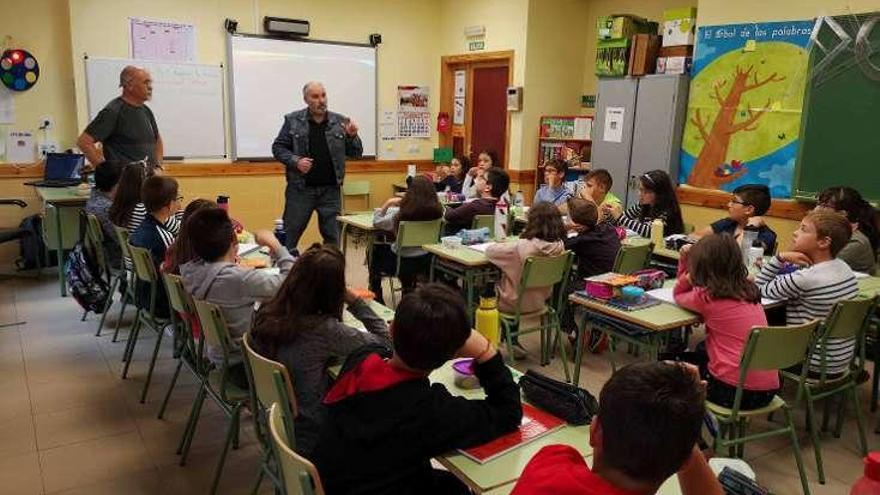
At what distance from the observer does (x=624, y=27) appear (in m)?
6.56

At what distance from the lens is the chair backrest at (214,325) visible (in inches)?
99.0

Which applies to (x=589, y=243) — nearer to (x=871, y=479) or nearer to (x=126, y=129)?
(x=871, y=479)

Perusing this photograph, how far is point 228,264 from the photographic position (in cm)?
281

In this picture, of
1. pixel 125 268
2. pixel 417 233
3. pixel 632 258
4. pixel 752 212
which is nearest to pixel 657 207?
pixel 752 212

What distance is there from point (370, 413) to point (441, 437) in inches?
7.2

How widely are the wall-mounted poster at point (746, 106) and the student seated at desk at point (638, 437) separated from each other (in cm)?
501

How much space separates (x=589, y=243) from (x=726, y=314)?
1.55 meters

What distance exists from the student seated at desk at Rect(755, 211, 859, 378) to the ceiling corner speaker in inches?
229

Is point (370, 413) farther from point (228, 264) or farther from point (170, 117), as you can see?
point (170, 117)

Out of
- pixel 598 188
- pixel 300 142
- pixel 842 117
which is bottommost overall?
pixel 598 188

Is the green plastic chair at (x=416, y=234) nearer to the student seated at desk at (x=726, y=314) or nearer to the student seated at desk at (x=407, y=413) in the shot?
the student seated at desk at (x=726, y=314)

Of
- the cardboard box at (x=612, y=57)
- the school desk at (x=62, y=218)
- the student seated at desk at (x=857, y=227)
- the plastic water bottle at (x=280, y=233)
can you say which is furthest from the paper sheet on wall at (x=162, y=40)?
the student seated at desk at (x=857, y=227)

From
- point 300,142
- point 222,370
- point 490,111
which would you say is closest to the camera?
point 222,370

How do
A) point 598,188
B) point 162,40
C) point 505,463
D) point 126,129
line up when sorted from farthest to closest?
point 162,40 < point 598,188 < point 126,129 < point 505,463
